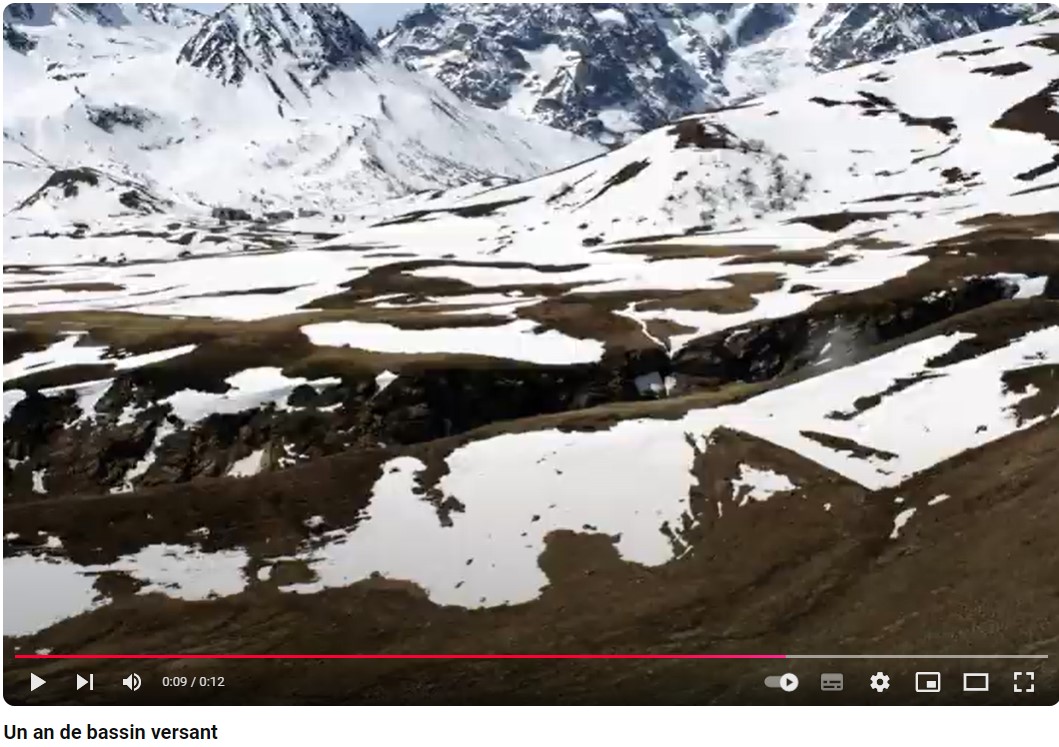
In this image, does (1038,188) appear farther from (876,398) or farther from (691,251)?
(876,398)

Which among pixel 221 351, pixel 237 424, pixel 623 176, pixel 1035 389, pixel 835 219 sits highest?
pixel 1035 389

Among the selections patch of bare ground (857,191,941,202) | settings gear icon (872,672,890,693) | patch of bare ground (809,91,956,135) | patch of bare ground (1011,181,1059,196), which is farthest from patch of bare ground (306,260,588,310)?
patch of bare ground (809,91,956,135)

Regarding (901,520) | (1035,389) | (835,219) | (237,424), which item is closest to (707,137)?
(835,219)

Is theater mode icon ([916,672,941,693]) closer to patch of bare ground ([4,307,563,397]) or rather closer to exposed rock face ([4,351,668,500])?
exposed rock face ([4,351,668,500])
